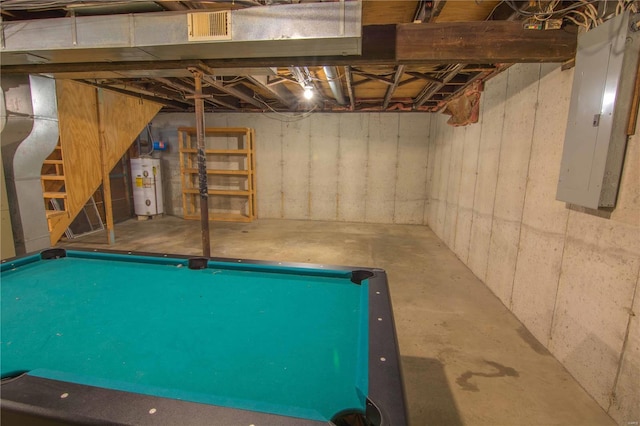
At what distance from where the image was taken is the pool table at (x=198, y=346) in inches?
27.9

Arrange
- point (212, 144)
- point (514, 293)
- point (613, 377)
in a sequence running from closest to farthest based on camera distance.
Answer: point (613, 377), point (514, 293), point (212, 144)

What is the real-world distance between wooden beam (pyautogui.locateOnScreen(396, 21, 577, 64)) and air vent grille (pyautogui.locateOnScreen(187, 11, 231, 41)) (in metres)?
1.24

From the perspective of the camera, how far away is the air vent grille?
204 cm

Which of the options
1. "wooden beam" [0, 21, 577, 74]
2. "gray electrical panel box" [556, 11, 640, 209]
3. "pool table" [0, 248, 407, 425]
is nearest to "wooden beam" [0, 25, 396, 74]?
"wooden beam" [0, 21, 577, 74]

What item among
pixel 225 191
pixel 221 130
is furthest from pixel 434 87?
pixel 225 191

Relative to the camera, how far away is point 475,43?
212 cm

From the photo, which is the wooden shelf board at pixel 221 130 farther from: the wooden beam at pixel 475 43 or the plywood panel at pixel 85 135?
the wooden beam at pixel 475 43

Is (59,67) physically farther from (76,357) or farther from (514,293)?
(514,293)

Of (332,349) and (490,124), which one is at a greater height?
(490,124)

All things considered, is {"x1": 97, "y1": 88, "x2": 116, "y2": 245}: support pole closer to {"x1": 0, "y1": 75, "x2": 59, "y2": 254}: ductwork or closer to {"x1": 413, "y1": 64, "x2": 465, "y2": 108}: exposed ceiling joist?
{"x1": 0, "y1": 75, "x2": 59, "y2": 254}: ductwork

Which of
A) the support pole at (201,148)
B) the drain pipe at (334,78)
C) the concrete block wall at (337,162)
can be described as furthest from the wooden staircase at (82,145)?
the drain pipe at (334,78)

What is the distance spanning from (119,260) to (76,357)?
1.03 meters

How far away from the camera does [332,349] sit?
3.33ft

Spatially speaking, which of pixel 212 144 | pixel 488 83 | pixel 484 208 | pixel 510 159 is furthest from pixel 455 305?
pixel 212 144
